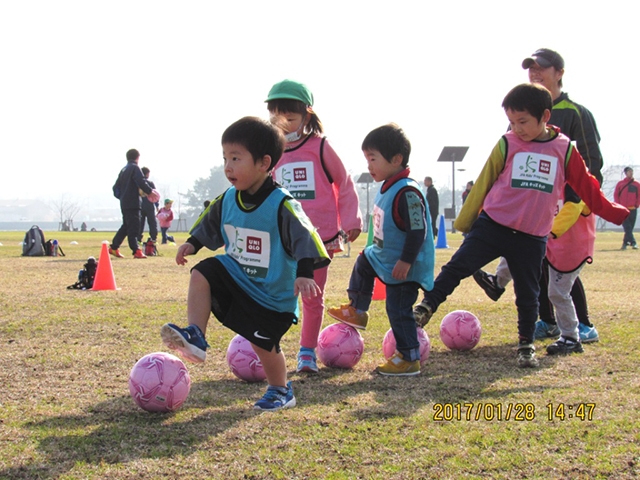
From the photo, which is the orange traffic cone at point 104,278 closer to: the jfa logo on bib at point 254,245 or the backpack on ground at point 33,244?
the jfa logo on bib at point 254,245

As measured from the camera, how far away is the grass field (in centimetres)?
301

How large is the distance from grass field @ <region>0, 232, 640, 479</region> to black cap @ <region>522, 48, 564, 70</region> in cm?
233

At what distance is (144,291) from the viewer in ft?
31.9

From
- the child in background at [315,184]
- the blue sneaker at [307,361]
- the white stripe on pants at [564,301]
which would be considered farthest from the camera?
the white stripe on pants at [564,301]

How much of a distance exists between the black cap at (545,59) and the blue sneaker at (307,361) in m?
3.02

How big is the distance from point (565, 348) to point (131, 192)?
12.9 meters

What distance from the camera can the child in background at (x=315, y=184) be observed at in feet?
17.0

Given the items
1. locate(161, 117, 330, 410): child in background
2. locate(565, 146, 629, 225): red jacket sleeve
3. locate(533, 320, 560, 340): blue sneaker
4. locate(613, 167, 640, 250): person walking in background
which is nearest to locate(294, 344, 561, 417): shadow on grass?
locate(161, 117, 330, 410): child in background

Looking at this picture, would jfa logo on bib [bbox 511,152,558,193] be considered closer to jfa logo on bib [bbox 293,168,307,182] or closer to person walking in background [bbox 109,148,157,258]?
jfa logo on bib [bbox 293,168,307,182]

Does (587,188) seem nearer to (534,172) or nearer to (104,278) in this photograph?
(534,172)

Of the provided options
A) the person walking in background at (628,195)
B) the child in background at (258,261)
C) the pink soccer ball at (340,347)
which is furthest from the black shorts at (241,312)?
the person walking in background at (628,195)

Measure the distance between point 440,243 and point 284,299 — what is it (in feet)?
66.9

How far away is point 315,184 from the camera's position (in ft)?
17.3

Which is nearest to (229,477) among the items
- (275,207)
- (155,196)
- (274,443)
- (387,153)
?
(274,443)
